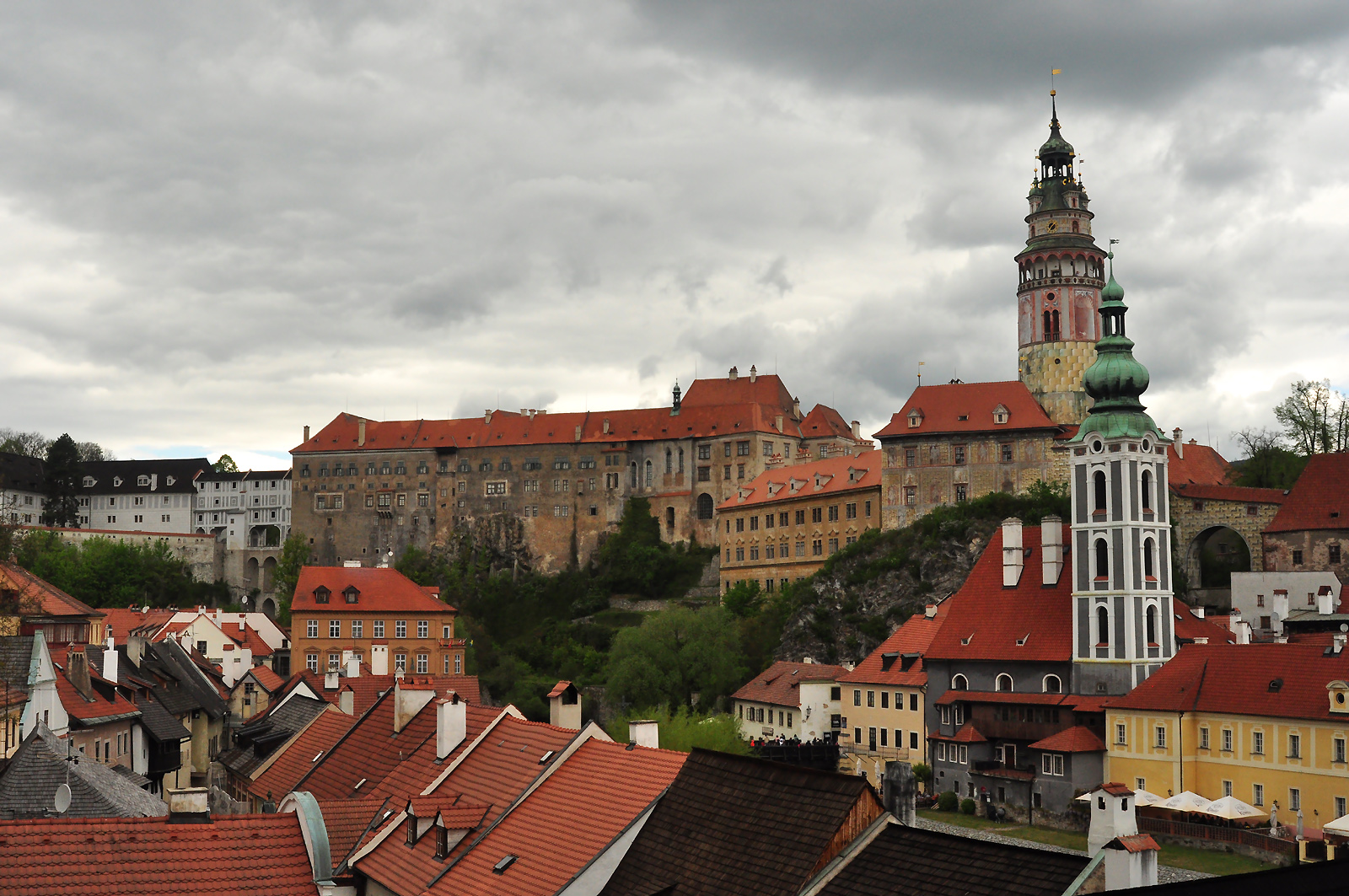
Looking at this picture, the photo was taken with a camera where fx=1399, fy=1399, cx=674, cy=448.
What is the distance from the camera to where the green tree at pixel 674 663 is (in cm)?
7200

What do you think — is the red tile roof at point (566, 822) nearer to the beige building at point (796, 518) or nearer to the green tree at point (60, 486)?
the beige building at point (796, 518)

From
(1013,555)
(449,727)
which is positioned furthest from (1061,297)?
(449,727)

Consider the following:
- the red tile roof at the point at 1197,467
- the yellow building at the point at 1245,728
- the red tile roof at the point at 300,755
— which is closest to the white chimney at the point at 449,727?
the red tile roof at the point at 300,755

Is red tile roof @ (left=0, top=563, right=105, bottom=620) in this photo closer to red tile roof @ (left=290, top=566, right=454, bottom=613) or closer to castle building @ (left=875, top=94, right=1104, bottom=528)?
red tile roof @ (left=290, top=566, right=454, bottom=613)

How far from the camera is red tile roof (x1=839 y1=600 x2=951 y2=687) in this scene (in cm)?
5988

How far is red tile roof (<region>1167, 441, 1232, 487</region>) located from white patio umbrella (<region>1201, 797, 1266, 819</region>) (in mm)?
37341

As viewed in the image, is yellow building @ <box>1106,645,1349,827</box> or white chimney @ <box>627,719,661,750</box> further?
yellow building @ <box>1106,645,1349,827</box>

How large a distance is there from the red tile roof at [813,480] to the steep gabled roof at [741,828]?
236 feet

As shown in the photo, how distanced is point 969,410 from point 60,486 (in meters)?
87.6

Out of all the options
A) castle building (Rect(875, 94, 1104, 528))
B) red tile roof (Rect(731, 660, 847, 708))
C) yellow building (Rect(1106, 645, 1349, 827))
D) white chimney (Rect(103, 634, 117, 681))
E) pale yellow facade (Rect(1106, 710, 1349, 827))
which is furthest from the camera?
castle building (Rect(875, 94, 1104, 528))

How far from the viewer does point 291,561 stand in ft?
388

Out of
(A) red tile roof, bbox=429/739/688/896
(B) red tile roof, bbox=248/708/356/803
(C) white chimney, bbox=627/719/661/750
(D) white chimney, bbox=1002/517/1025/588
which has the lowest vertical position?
(B) red tile roof, bbox=248/708/356/803

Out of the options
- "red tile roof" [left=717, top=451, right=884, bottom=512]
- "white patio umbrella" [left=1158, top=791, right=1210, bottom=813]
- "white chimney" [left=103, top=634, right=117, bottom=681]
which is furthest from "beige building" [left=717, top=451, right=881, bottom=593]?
"white chimney" [left=103, top=634, right=117, bottom=681]

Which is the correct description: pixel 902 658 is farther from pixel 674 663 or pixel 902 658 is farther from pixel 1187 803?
pixel 1187 803
